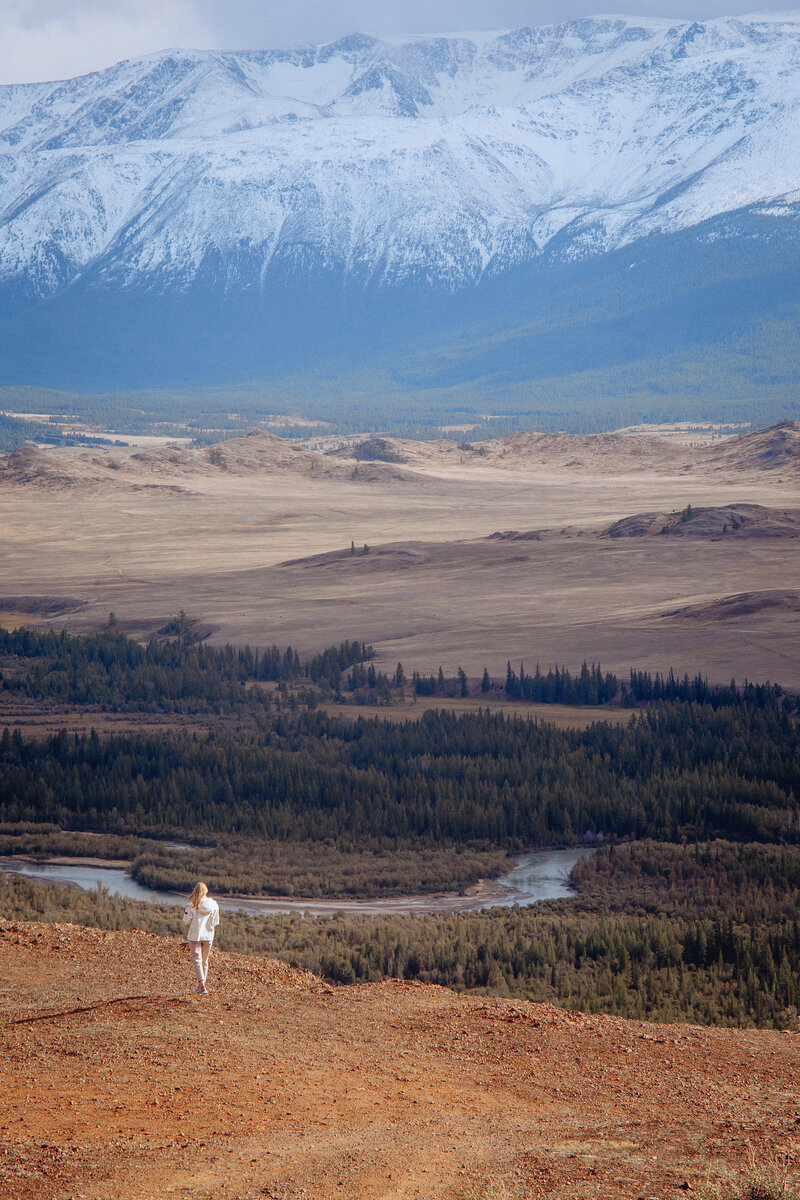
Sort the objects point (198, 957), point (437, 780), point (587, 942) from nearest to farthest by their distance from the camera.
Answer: point (198, 957) → point (587, 942) → point (437, 780)

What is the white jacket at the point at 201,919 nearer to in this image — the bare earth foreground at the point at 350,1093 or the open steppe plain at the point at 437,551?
the bare earth foreground at the point at 350,1093

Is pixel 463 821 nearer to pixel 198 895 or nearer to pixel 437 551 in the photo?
pixel 198 895

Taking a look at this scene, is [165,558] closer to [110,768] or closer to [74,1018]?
[110,768]

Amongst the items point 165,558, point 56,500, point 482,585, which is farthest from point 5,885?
point 56,500

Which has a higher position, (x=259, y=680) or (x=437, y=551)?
(x=437, y=551)

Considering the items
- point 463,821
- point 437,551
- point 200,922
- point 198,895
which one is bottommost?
point 463,821

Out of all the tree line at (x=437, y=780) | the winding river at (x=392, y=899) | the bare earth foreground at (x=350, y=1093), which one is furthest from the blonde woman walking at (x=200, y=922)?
the tree line at (x=437, y=780)

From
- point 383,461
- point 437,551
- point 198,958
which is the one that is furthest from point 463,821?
point 383,461

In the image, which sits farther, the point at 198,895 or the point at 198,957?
the point at 198,957
